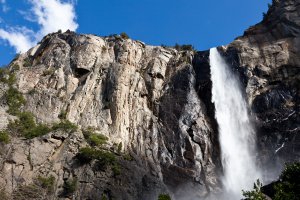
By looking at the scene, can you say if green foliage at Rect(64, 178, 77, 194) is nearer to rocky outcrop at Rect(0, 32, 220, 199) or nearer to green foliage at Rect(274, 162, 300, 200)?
rocky outcrop at Rect(0, 32, 220, 199)

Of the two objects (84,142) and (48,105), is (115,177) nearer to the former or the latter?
(84,142)

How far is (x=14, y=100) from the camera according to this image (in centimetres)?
3556

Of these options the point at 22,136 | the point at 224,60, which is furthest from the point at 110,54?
the point at 22,136

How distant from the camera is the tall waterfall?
35.3 meters

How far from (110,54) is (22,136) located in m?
15.7

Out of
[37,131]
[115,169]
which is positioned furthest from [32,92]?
[115,169]

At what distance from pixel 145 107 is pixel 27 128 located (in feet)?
39.3

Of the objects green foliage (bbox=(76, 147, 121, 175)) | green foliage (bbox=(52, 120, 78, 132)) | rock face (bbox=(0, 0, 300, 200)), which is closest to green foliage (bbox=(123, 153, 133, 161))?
rock face (bbox=(0, 0, 300, 200))

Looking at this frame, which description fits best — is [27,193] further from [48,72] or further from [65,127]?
[48,72]

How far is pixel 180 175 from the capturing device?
33.5m

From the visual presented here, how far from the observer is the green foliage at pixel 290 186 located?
16.7 meters

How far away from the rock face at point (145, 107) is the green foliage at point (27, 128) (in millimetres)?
742

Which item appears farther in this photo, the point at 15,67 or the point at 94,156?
the point at 15,67

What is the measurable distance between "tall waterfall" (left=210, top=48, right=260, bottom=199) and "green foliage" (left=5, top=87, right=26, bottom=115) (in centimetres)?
1841
